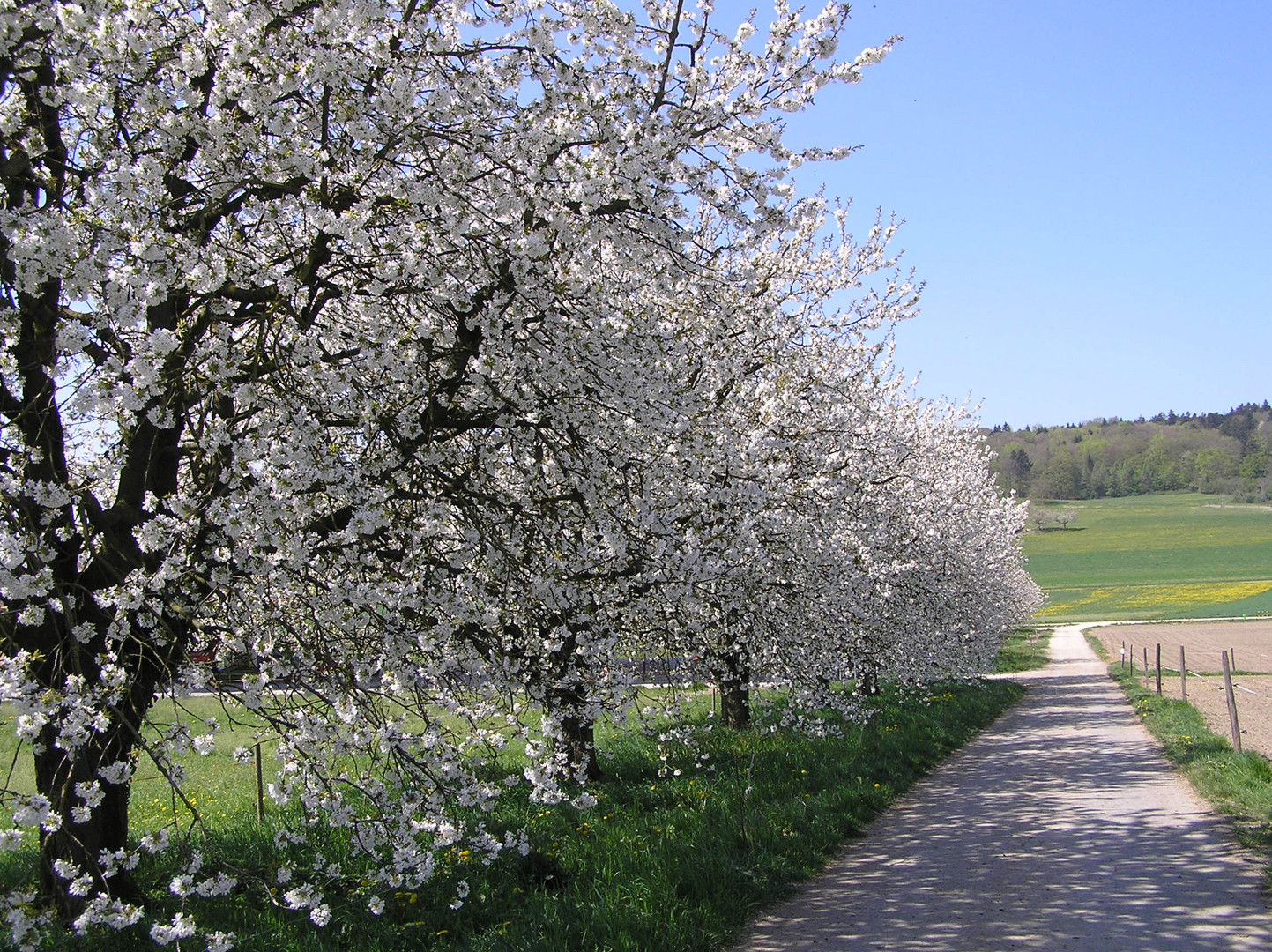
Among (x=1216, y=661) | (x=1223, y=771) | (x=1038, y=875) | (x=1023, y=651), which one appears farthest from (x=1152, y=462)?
(x=1038, y=875)

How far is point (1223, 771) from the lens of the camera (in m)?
11.1

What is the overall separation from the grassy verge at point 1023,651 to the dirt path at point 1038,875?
23320 millimetres

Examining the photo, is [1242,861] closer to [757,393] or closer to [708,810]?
[708,810]

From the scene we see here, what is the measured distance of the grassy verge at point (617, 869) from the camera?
19.4 ft

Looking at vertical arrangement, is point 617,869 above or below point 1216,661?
above

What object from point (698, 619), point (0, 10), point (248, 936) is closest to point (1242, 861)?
point (698, 619)

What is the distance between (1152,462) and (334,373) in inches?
7186

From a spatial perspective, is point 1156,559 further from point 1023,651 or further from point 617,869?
point 617,869

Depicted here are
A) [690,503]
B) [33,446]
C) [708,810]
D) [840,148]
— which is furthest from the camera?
[690,503]

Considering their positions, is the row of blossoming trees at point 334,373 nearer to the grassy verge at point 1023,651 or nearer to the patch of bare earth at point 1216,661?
the patch of bare earth at point 1216,661

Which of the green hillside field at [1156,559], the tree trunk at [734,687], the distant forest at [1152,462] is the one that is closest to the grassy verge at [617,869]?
the tree trunk at [734,687]

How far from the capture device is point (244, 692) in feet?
16.4

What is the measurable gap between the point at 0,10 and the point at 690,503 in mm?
6462

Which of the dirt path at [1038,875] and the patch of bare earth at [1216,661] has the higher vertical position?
the dirt path at [1038,875]
